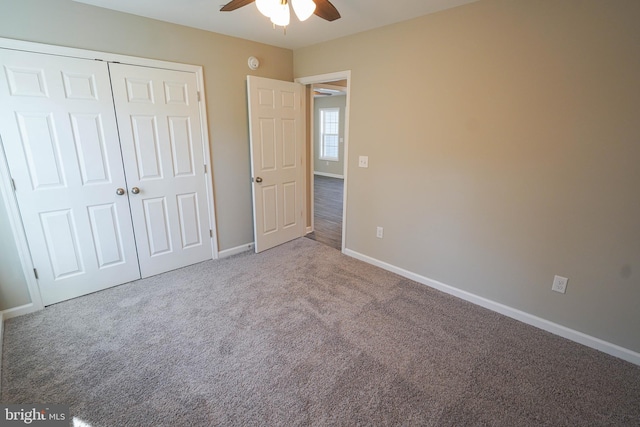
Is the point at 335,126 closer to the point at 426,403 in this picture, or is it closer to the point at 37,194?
the point at 37,194

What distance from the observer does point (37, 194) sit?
7.61 ft

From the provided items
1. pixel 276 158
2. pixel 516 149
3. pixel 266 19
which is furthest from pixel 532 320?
pixel 266 19

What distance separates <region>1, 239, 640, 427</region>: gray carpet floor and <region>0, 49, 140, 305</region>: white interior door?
1.12 feet

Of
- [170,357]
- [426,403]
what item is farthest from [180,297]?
[426,403]

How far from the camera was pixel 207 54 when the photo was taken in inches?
117

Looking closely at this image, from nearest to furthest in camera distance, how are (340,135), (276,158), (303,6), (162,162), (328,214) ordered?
1. (303,6)
2. (162,162)
3. (276,158)
4. (328,214)
5. (340,135)

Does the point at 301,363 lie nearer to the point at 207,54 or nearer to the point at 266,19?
the point at 266,19

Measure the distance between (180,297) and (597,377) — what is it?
10.3 feet

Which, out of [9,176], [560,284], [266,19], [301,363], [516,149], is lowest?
[301,363]

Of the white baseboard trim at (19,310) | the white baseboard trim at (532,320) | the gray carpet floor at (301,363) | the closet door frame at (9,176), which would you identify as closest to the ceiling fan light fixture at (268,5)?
the closet door frame at (9,176)

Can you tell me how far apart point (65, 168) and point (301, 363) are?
2457 mm

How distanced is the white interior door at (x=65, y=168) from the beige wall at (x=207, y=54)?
188 mm

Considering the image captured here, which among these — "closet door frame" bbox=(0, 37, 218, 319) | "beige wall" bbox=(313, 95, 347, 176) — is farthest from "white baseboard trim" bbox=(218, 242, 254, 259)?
"beige wall" bbox=(313, 95, 347, 176)

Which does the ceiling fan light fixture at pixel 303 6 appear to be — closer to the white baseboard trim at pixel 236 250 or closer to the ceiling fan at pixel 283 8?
the ceiling fan at pixel 283 8
